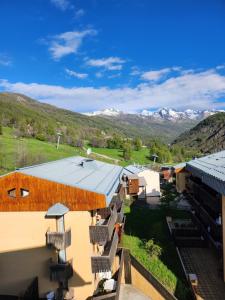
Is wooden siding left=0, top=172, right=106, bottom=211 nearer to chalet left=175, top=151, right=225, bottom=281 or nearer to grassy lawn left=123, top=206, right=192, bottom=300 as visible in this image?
chalet left=175, top=151, right=225, bottom=281

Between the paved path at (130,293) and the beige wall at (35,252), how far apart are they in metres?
3.53

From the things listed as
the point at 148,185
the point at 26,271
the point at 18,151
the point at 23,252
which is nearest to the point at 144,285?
the point at 26,271

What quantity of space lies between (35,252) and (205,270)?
9.63m

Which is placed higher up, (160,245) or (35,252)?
(35,252)

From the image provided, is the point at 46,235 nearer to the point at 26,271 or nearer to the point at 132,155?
the point at 26,271

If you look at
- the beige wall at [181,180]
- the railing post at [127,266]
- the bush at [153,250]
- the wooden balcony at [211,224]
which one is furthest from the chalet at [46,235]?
the beige wall at [181,180]

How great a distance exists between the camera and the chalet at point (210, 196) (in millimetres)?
13430

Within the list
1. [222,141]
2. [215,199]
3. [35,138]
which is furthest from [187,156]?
[215,199]

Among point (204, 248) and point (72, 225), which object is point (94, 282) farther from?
point (204, 248)

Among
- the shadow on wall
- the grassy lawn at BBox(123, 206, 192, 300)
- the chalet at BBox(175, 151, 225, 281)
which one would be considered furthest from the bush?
the shadow on wall

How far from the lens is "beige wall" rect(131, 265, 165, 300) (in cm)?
1512

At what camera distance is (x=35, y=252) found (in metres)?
12.1

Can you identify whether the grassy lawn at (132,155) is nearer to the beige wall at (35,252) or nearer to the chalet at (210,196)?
the chalet at (210,196)

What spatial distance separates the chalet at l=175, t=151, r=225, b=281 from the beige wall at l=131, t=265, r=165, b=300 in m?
4.05
